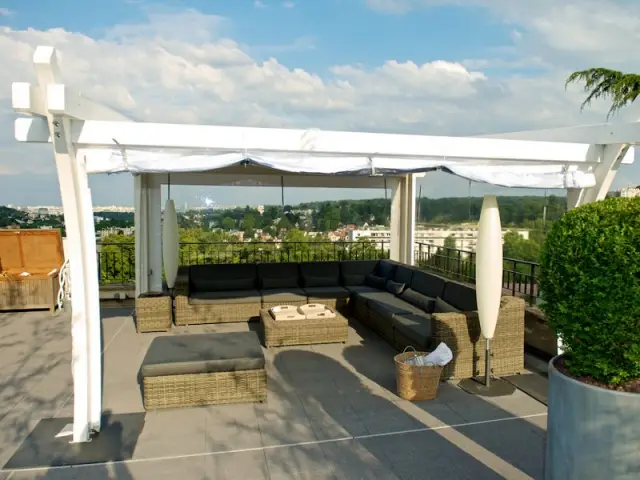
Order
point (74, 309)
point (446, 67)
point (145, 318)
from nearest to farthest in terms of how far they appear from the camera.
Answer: point (74, 309) < point (145, 318) < point (446, 67)

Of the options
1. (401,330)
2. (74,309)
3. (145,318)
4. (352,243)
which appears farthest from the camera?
(352,243)

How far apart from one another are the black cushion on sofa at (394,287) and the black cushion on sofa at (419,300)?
14cm

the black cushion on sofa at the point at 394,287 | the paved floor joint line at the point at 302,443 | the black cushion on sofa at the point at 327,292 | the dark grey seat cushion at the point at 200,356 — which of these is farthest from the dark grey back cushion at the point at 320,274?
the paved floor joint line at the point at 302,443

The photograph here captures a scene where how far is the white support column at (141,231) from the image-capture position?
23.1ft

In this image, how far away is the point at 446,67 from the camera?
46.0 ft

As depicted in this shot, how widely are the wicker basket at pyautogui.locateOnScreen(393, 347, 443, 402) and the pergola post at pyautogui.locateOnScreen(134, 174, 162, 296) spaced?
4660 mm

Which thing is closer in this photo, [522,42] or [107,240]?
[107,240]

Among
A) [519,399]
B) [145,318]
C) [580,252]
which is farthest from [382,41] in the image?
[580,252]

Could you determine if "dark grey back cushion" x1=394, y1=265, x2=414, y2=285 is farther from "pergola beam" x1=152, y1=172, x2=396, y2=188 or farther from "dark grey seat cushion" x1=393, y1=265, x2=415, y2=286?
"pergola beam" x1=152, y1=172, x2=396, y2=188

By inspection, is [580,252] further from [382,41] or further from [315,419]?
[382,41]

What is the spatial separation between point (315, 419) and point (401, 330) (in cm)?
185

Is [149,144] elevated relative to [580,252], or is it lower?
elevated

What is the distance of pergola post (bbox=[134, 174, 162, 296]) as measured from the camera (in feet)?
23.3

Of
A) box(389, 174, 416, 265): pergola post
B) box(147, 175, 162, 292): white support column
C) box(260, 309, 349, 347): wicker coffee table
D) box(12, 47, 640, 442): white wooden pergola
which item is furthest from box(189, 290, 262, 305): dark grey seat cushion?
box(12, 47, 640, 442): white wooden pergola
